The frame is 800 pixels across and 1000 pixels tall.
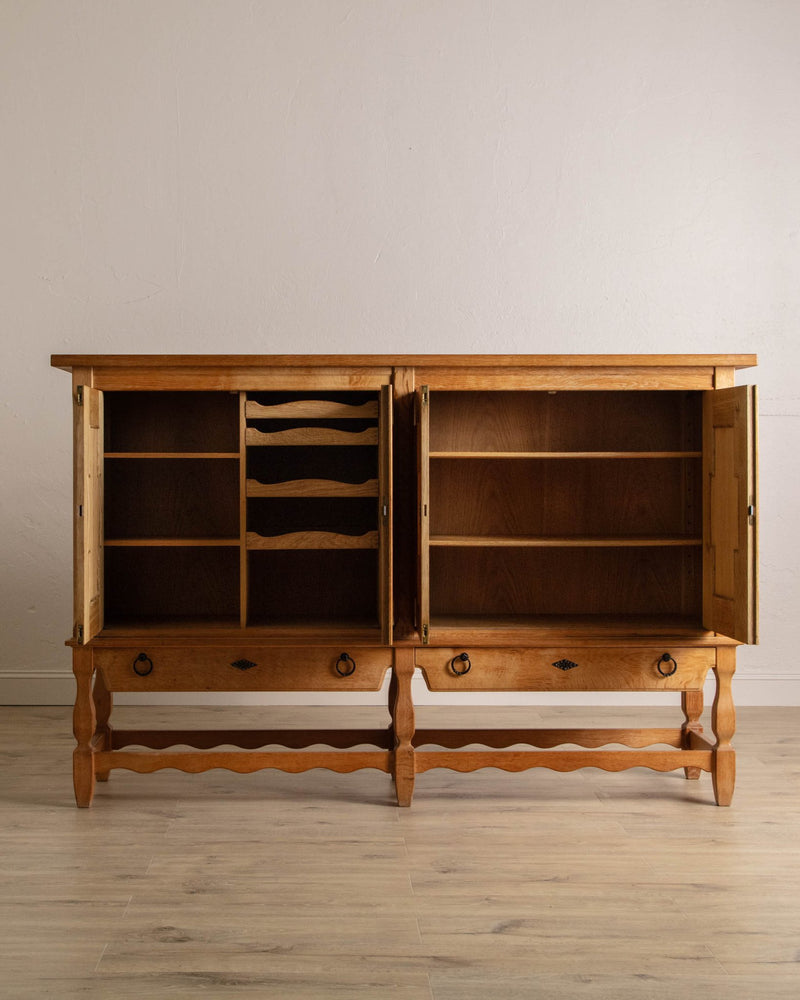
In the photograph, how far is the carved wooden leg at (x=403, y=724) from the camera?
300 centimetres

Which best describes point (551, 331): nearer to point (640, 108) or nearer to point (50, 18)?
point (640, 108)

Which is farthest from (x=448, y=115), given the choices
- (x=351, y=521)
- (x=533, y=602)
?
(x=533, y=602)

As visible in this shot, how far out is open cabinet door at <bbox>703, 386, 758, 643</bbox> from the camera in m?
2.76

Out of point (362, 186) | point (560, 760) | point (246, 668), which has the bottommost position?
point (560, 760)

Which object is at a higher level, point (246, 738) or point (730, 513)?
point (730, 513)

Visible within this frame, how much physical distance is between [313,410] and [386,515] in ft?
1.48

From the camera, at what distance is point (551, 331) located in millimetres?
4160

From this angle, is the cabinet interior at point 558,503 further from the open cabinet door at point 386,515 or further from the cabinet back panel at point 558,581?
the open cabinet door at point 386,515

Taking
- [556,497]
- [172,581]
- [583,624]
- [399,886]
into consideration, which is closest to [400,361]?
[556,497]

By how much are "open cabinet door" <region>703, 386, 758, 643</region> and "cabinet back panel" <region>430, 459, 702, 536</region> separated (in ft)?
1.19

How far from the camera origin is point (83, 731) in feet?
9.77

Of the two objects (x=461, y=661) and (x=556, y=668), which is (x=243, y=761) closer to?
(x=461, y=661)

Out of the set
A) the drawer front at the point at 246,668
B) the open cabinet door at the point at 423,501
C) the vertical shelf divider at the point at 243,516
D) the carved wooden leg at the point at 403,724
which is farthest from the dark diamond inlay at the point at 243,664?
the open cabinet door at the point at 423,501

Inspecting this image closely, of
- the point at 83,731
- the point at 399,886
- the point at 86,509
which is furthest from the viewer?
the point at 83,731
